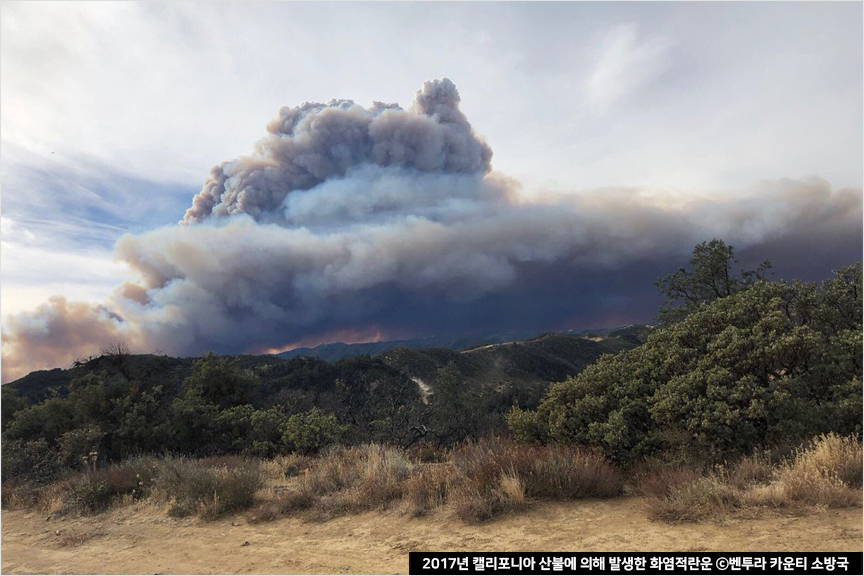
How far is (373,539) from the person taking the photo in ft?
20.8

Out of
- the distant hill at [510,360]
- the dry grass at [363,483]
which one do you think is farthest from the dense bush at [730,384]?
the distant hill at [510,360]

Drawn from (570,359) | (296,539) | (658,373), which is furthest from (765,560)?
(570,359)

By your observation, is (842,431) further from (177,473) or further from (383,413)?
(383,413)

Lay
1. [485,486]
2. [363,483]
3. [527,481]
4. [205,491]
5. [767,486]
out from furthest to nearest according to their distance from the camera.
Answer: [205,491]
[363,483]
[485,486]
[527,481]
[767,486]

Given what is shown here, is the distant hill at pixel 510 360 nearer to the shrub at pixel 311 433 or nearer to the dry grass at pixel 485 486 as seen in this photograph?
the shrub at pixel 311 433

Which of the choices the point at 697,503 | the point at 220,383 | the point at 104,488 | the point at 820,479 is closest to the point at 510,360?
the point at 220,383

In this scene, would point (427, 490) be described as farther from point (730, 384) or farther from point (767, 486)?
point (730, 384)

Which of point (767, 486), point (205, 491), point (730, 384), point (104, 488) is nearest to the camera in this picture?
point (767, 486)

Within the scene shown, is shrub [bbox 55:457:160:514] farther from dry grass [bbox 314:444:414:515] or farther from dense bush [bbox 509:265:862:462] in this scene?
Result: dense bush [bbox 509:265:862:462]
